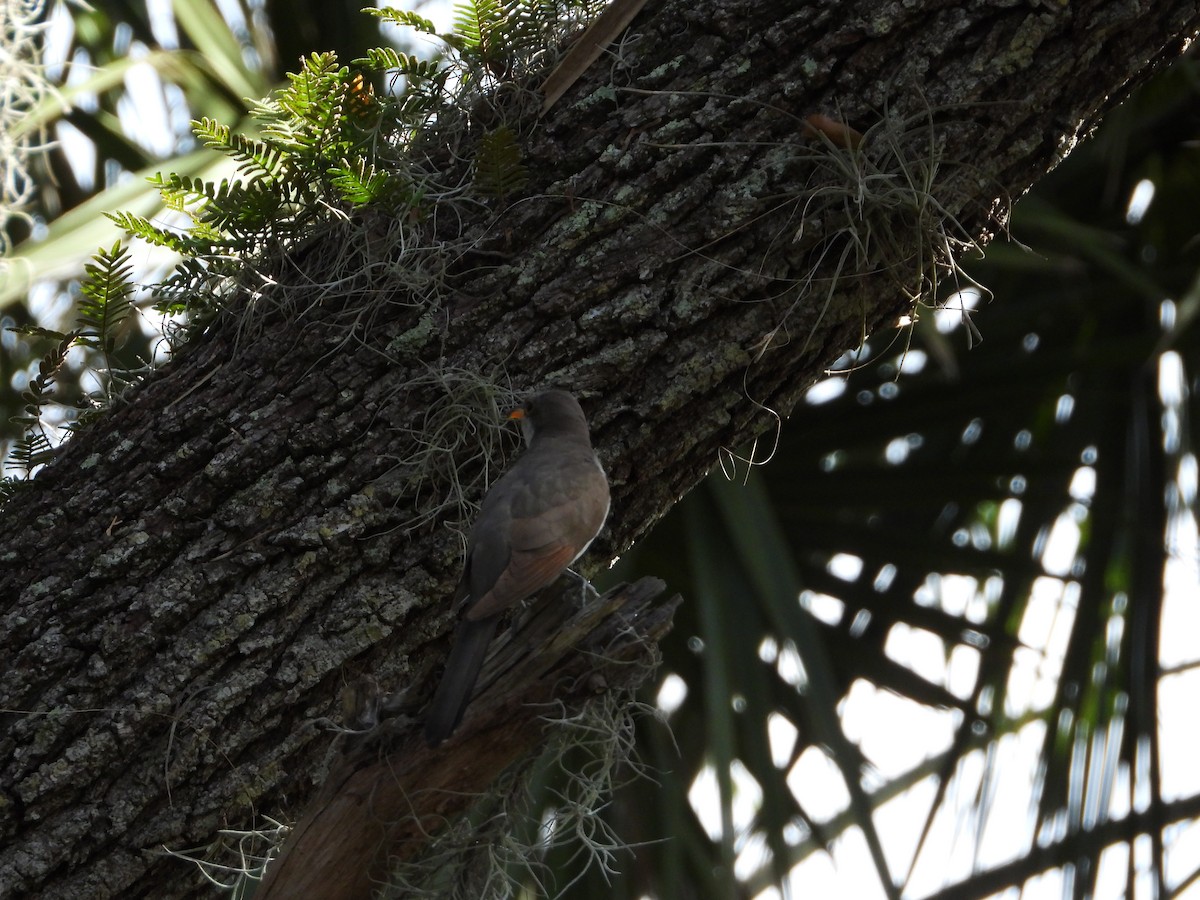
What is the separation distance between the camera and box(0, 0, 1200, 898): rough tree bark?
1.89m

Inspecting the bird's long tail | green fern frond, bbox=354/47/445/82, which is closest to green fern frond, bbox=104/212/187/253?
green fern frond, bbox=354/47/445/82

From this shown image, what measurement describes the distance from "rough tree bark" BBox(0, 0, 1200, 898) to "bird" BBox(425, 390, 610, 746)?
0.08m

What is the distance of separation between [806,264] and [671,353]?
314 mm

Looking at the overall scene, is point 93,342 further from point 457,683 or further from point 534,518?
point 457,683

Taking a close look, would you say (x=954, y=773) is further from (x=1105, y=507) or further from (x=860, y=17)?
(x=860, y=17)

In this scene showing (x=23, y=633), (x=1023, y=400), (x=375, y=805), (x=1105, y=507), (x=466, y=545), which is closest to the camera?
(x=375, y=805)

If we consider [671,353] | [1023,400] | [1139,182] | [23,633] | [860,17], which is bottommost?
[23,633]

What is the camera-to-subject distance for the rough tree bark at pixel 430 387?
1.89 metres

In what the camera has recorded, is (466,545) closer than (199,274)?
Yes

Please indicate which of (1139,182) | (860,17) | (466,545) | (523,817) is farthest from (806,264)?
(1139,182)

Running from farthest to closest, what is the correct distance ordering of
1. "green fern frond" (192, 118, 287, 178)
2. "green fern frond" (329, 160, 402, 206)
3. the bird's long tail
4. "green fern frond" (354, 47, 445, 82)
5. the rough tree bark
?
1. "green fern frond" (354, 47, 445, 82)
2. "green fern frond" (192, 118, 287, 178)
3. "green fern frond" (329, 160, 402, 206)
4. the rough tree bark
5. the bird's long tail

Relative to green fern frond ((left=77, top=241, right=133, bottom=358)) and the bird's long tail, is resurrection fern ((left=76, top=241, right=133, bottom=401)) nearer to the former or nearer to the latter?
green fern frond ((left=77, top=241, right=133, bottom=358))

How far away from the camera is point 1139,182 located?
5.08 meters

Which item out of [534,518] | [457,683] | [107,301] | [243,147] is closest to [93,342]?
[107,301]
